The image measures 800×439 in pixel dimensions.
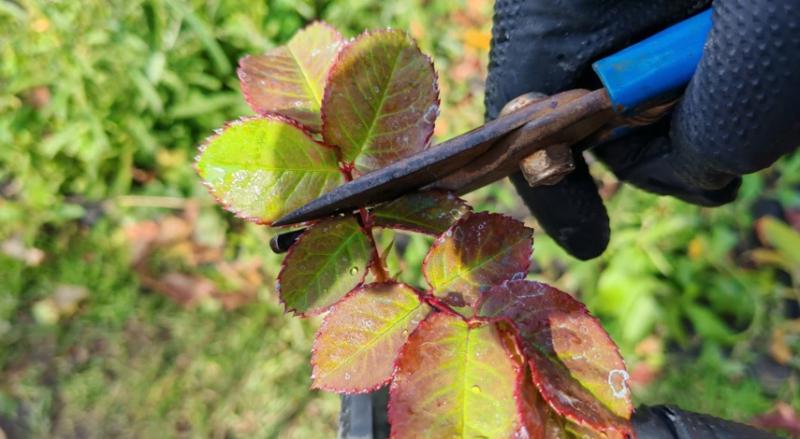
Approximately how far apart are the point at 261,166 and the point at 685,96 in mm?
577

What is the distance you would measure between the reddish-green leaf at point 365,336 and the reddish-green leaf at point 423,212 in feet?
0.22

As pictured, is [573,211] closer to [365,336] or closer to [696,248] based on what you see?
[365,336]

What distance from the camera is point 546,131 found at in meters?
0.74

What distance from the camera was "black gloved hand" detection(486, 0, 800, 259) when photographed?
2.51 feet

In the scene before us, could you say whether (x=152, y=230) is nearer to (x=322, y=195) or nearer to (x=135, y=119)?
(x=135, y=119)

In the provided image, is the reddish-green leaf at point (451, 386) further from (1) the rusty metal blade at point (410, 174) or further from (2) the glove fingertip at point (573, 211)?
(2) the glove fingertip at point (573, 211)

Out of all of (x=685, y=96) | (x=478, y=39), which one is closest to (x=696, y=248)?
(x=478, y=39)

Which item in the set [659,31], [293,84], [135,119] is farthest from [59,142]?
[659,31]

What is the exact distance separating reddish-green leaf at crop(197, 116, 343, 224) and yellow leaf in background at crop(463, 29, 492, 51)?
1.97 m

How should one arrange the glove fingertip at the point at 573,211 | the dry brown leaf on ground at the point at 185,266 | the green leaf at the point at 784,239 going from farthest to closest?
the dry brown leaf on ground at the point at 185,266 < the green leaf at the point at 784,239 < the glove fingertip at the point at 573,211

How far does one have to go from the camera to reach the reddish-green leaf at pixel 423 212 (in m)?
0.64

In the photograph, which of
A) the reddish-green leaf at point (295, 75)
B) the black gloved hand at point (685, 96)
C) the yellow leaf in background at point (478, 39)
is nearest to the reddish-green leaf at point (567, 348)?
the reddish-green leaf at point (295, 75)

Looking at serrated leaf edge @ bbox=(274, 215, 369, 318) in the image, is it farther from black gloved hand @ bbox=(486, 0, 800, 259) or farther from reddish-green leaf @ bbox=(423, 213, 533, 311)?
black gloved hand @ bbox=(486, 0, 800, 259)

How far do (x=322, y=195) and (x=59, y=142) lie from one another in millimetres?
1933
